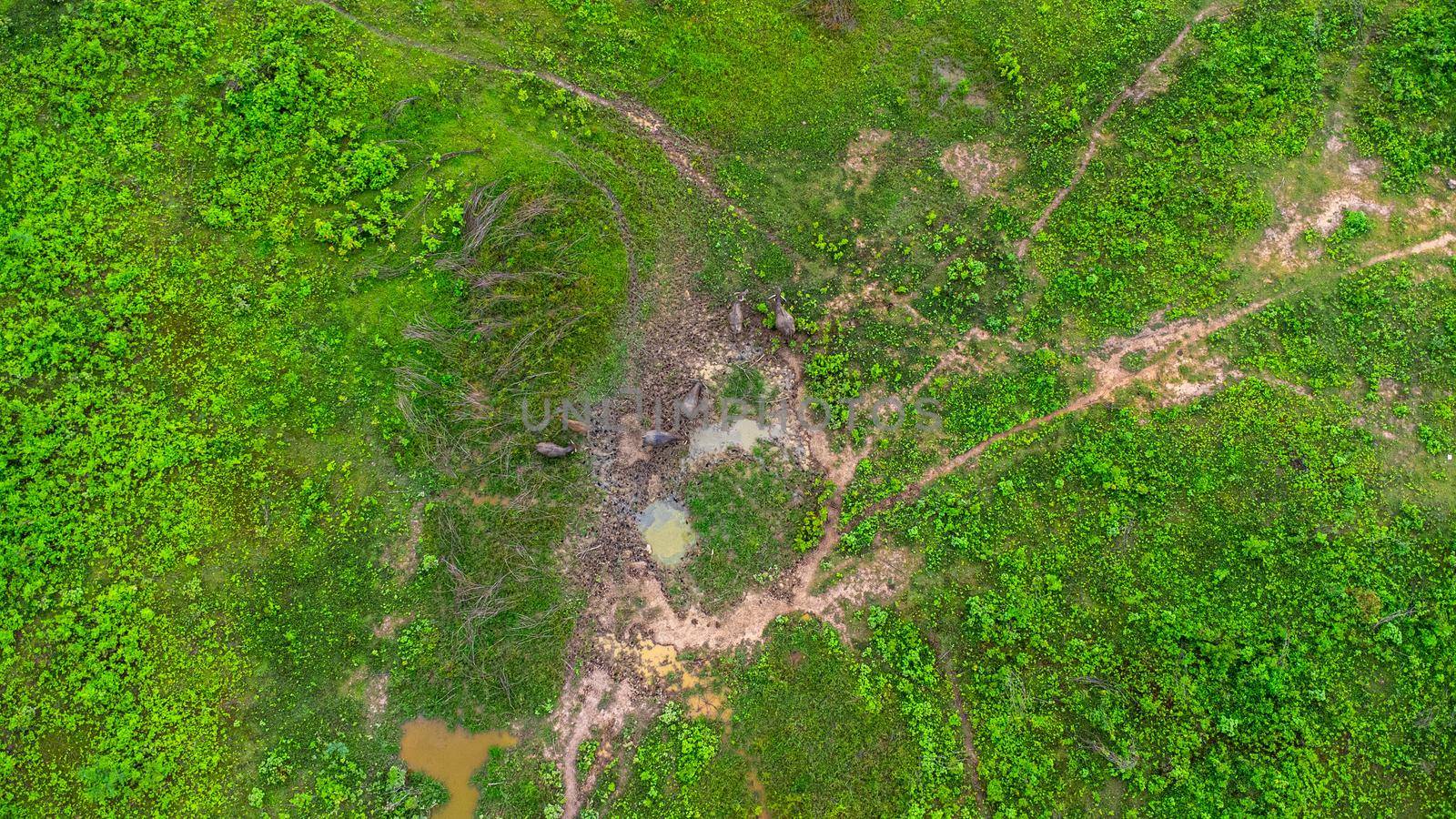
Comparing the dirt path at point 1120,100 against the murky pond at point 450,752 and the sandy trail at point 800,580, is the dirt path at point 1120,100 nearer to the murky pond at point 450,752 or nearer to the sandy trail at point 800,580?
the sandy trail at point 800,580

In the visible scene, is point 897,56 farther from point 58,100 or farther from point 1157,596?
point 58,100

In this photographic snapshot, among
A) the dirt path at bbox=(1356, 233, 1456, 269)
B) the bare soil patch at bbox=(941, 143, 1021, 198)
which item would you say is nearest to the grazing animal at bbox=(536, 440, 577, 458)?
the bare soil patch at bbox=(941, 143, 1021, 198)

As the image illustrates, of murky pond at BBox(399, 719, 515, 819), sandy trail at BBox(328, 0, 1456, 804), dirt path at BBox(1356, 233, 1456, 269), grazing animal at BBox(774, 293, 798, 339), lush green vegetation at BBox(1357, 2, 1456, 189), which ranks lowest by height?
murky pond at BBox(399, 719, 515, 819)

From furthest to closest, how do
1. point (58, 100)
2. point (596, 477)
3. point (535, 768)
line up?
point (58, 100) → point (596, 477) → point (535, 768)

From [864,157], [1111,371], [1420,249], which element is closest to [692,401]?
[864,157]

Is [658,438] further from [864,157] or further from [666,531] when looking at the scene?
[864,157]

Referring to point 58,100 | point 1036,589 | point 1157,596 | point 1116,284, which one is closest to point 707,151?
point 1116,284

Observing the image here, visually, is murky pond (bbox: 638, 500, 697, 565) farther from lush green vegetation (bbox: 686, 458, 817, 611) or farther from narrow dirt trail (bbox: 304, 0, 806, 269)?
narrow dirt trail (bbox: 304, 0, 806, 269)
